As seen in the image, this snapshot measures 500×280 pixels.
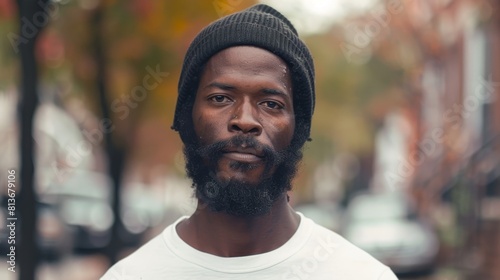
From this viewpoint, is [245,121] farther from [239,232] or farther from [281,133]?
[239,232]

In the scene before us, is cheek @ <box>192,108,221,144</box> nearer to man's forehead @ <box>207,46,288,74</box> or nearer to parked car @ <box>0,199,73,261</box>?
man's forehead @ <box>207,46,288,74</box>

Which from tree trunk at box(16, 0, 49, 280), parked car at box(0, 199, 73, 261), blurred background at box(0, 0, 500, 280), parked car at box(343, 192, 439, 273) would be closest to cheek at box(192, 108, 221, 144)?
blurred background at box(0, 0, 500, 280)

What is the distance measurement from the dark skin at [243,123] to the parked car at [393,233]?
15565mm

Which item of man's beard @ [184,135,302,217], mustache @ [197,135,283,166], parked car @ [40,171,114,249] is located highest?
mustache @ [197,135,283,166]

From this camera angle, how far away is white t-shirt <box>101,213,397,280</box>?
2.85m

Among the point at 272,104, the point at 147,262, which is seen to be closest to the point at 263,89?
the point at 272,104

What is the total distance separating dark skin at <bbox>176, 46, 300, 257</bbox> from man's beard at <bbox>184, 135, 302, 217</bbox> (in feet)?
0.05

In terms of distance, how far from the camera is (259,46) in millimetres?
2896

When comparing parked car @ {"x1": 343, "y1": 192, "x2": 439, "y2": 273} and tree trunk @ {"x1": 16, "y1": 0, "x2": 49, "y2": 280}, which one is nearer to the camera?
tree trunk @ {"x1": 16, "y1": 0, "x2": 49, "y2": 280}

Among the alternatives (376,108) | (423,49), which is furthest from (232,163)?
(376,108)

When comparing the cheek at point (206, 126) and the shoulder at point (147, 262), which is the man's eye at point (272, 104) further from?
the shoulder at point (147, 262)

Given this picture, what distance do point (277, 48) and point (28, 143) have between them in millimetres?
5607

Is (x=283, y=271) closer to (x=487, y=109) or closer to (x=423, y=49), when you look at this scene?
(x=423, y=49)

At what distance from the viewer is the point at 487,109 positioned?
23.3 meters
